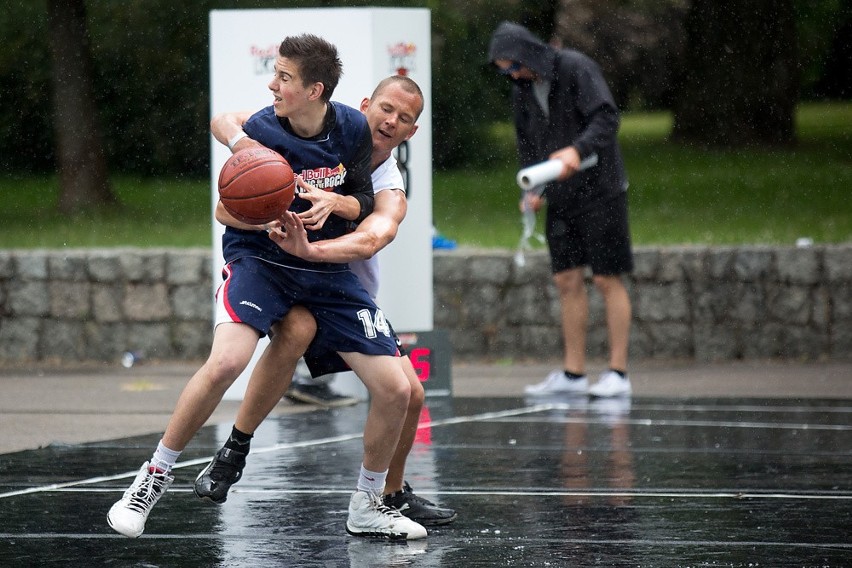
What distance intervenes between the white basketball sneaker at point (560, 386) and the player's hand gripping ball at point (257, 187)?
15.7 ft

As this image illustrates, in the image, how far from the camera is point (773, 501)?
616 centimetres

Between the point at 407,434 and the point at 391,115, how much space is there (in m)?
1.15

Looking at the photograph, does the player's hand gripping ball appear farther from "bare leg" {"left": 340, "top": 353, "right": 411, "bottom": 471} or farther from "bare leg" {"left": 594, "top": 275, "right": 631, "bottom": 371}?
"bare leg" {"left": 594, "top": 275, "right": 631, "bottom": 371}

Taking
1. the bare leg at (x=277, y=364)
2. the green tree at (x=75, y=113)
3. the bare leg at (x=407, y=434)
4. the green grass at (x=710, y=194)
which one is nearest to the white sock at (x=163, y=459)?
the bare leg at (x=277, y=364)

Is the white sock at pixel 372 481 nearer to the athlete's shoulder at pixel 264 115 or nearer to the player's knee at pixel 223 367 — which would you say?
the player's knee at pixel 223 367

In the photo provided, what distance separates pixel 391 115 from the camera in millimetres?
5543

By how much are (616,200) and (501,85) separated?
56.2 ft

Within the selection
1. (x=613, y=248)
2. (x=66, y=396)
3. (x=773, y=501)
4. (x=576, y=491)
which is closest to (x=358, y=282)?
(x=576, y=491)

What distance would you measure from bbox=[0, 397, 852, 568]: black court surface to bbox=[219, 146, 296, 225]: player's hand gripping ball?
1.12 meters

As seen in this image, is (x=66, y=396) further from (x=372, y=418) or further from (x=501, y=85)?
(x=501, y=85)

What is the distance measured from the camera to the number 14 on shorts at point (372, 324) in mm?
5305

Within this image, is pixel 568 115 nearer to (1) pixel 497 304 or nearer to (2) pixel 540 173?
(2) pixel 540 173

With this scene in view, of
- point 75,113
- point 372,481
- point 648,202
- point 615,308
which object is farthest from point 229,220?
point 648,202

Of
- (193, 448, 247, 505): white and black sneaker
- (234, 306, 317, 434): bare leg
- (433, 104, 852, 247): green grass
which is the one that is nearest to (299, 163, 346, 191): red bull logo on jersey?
(234, 306, 317, 434): bare leg
